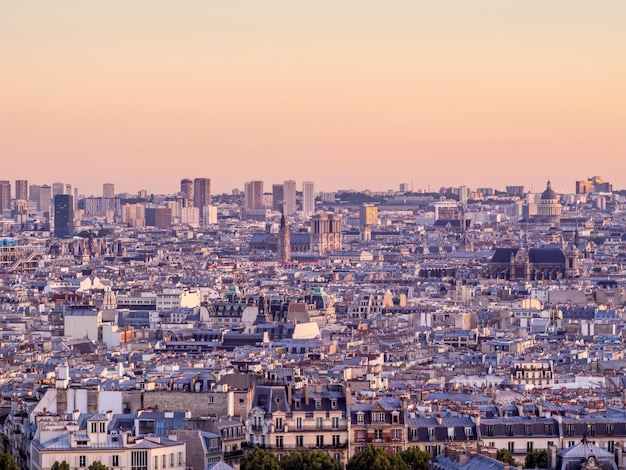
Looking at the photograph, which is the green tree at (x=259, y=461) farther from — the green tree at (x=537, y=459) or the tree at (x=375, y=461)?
the green tree at (x=537, y=459)

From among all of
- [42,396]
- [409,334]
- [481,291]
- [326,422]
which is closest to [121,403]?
[42,396]

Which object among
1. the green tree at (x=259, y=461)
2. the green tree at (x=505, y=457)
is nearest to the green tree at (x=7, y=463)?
the green tree at (x=259, y=461)

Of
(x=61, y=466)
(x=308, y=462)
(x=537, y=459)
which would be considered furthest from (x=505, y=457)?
(x=61, y=466)

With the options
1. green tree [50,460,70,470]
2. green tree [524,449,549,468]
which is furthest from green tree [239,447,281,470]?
green tree [524,449,549,468]

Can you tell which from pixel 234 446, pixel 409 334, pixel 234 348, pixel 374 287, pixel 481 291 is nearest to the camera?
pixel 234 446

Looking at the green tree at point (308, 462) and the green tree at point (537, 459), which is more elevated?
the green tree at point (537, 459)

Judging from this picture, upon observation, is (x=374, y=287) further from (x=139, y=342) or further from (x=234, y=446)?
(x=234, y=446)
